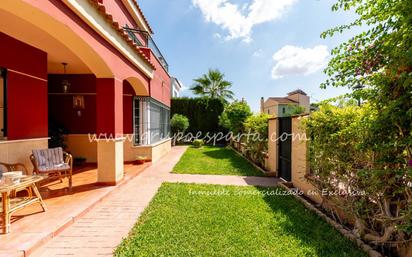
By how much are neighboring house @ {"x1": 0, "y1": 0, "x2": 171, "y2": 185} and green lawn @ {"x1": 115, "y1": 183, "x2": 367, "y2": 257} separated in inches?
108

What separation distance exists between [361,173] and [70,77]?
11.0m

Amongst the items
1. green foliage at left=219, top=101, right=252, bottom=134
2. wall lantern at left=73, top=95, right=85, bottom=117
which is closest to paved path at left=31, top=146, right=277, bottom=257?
wall lantern at left=73, top=95, right=85, bottom=117

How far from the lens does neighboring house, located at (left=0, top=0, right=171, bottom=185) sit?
455 cm

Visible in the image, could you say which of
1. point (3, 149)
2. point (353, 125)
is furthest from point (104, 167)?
point (353, 125)

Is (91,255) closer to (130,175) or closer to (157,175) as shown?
(130,175)

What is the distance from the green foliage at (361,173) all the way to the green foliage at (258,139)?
5336 millimetres

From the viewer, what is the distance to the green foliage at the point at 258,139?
411 inches

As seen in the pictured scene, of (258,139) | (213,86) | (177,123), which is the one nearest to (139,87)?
(258,139)

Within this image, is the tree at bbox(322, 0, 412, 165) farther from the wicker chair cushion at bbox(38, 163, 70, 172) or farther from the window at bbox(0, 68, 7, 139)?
the window at bbox(0, 68, 7, 139)

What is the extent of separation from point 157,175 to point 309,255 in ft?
20.3

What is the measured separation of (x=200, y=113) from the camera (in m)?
22.3

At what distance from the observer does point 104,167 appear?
654 cm

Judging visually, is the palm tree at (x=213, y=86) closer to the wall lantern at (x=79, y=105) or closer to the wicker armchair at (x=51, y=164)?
the wall lantern at (x=79, y=105)

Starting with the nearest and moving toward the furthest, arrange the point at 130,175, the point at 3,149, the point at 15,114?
the point at 3,149, the point at 15,114, the point at 130,175
